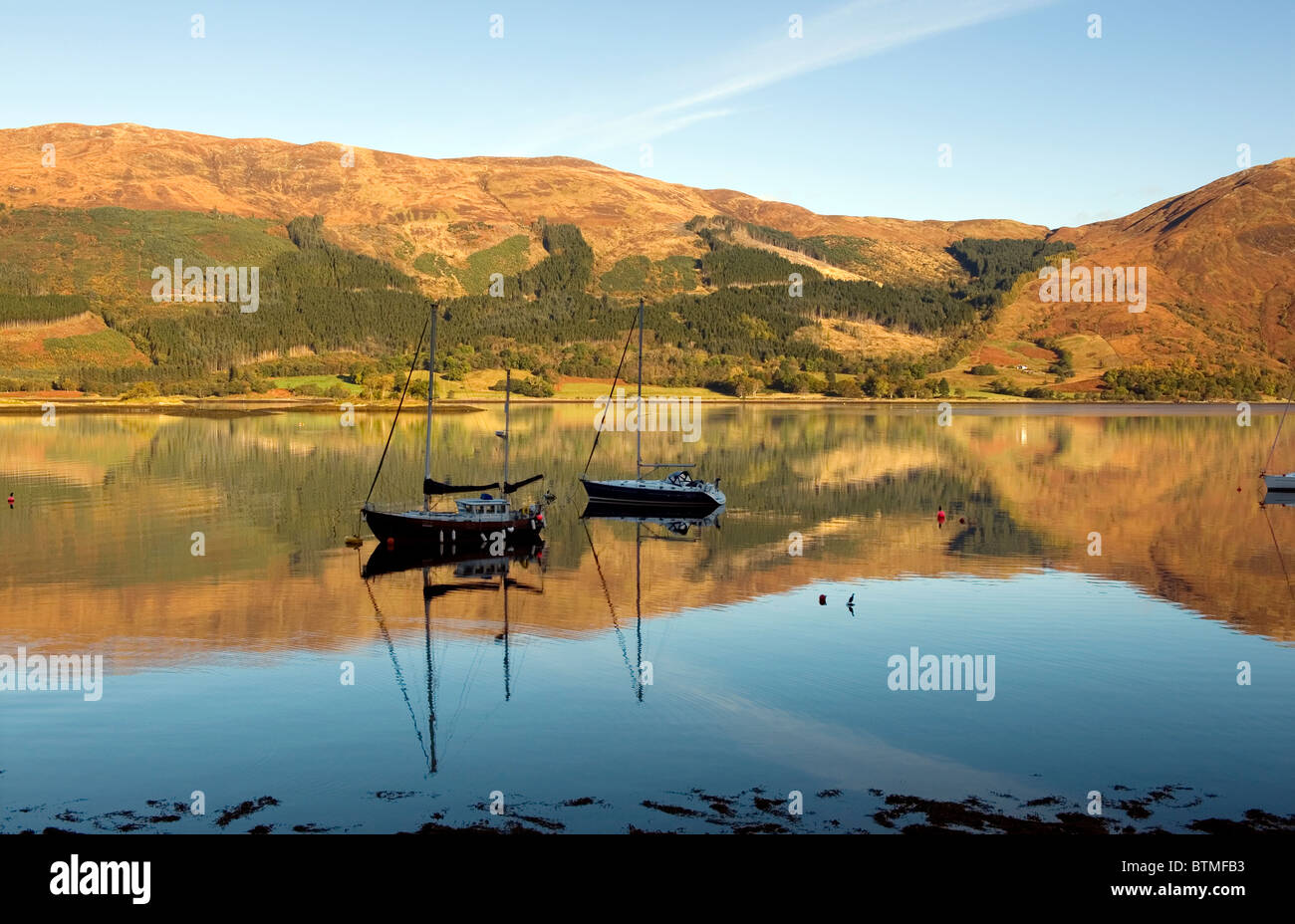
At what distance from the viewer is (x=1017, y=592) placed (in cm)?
4825

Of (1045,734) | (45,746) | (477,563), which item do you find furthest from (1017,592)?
(45,746)

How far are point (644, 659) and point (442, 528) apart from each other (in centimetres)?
2378

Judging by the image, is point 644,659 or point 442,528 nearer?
point 644,659

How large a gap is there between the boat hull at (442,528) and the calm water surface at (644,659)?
1.86m

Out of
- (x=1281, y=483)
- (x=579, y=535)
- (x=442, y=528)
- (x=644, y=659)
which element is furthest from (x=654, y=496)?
(x=1281, y=483)

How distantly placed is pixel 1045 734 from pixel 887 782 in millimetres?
5881

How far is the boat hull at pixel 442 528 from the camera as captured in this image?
188 ft

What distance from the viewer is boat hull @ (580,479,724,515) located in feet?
248

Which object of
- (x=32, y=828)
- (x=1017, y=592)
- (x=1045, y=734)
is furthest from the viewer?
(x=1017, y=592)

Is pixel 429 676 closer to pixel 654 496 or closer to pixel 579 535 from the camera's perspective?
pixel 579 535

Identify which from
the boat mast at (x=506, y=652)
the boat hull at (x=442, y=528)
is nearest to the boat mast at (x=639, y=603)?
the boat mast at (x=506, y=652)

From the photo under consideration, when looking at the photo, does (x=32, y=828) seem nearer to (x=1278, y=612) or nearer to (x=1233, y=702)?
(x=1233, y=702)

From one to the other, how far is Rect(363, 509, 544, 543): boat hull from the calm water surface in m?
1.86

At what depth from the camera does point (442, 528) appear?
5788cm
